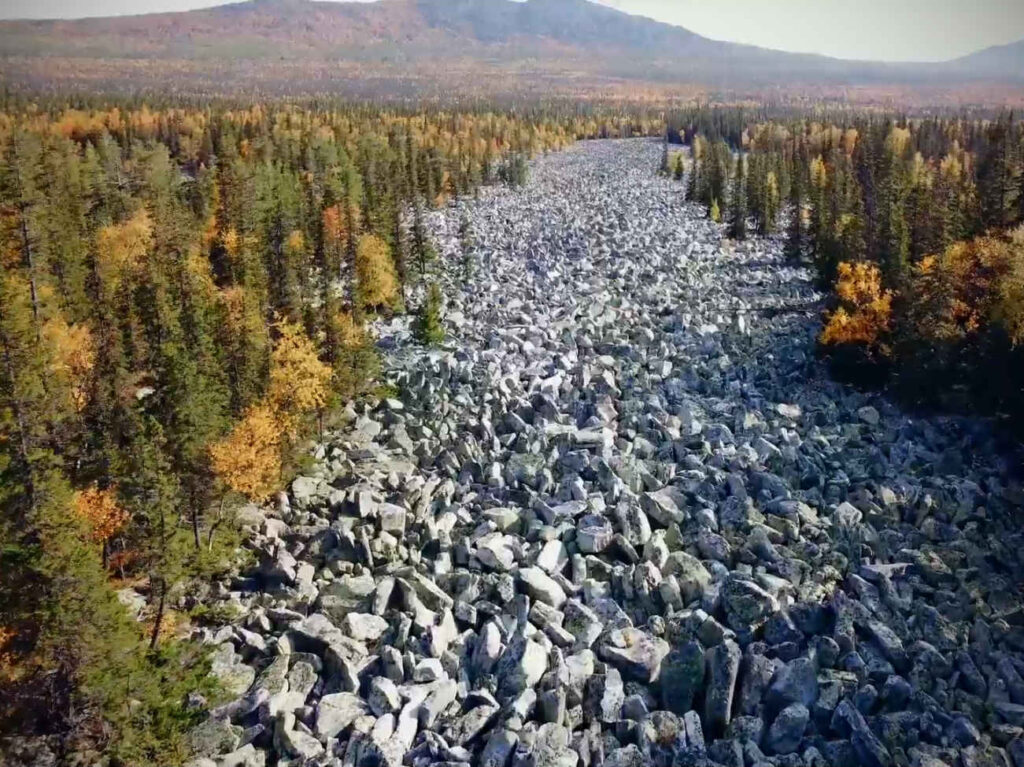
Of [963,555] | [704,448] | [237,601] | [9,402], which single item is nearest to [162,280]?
[9,402]

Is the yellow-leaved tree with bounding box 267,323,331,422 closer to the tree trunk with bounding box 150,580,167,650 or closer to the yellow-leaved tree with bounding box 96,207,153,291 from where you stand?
the tree trunk with bounding box 150,580,167,650

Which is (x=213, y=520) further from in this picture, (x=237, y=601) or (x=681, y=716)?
(x=681, y=716)

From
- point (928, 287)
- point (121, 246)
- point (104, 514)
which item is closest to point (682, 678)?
point (104, 514)

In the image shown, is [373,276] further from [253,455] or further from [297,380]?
[253,455]

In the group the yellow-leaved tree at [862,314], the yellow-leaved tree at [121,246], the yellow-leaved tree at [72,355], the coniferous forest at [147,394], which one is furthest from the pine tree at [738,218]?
the yellow-leaved tree at [72,355]

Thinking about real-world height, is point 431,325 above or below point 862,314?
below
